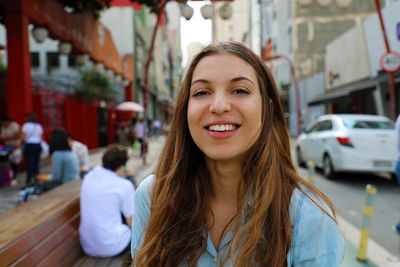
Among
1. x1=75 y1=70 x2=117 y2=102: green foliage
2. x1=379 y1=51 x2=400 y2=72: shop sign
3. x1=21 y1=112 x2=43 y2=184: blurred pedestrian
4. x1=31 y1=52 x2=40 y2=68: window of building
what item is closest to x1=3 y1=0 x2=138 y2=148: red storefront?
x1=21 y1=112 x2=43 y2=184: blurred pedestrian

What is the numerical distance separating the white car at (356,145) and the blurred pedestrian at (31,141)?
22.8 ft

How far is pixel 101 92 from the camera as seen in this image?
63.5ft

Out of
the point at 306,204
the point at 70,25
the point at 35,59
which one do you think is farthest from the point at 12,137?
the point at 35,59

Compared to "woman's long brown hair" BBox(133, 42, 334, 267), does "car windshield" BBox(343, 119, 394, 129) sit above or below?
above

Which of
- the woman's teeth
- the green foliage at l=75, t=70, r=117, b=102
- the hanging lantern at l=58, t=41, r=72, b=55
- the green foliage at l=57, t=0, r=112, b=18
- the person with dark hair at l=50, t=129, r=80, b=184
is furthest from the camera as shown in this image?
the green foliage at l=75, t=70, r=117, b=102

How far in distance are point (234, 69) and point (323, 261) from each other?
2.95 feet

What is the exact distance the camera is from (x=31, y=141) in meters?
6.92

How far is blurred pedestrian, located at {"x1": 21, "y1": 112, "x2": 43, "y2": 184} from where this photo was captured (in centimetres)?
682

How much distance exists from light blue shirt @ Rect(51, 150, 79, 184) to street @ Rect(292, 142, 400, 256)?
14.6ft

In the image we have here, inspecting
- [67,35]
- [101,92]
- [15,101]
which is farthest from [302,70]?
[15,101]

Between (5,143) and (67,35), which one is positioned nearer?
(5,143)

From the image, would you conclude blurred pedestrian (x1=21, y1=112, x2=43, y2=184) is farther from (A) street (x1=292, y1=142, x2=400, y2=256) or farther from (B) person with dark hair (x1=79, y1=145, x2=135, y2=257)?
(A) street (x1=292, y1=142, x2=400, y2=256)

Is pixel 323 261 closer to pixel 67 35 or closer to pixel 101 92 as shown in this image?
pixel 67 35

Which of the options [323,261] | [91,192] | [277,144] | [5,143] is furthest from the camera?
[5,143]
